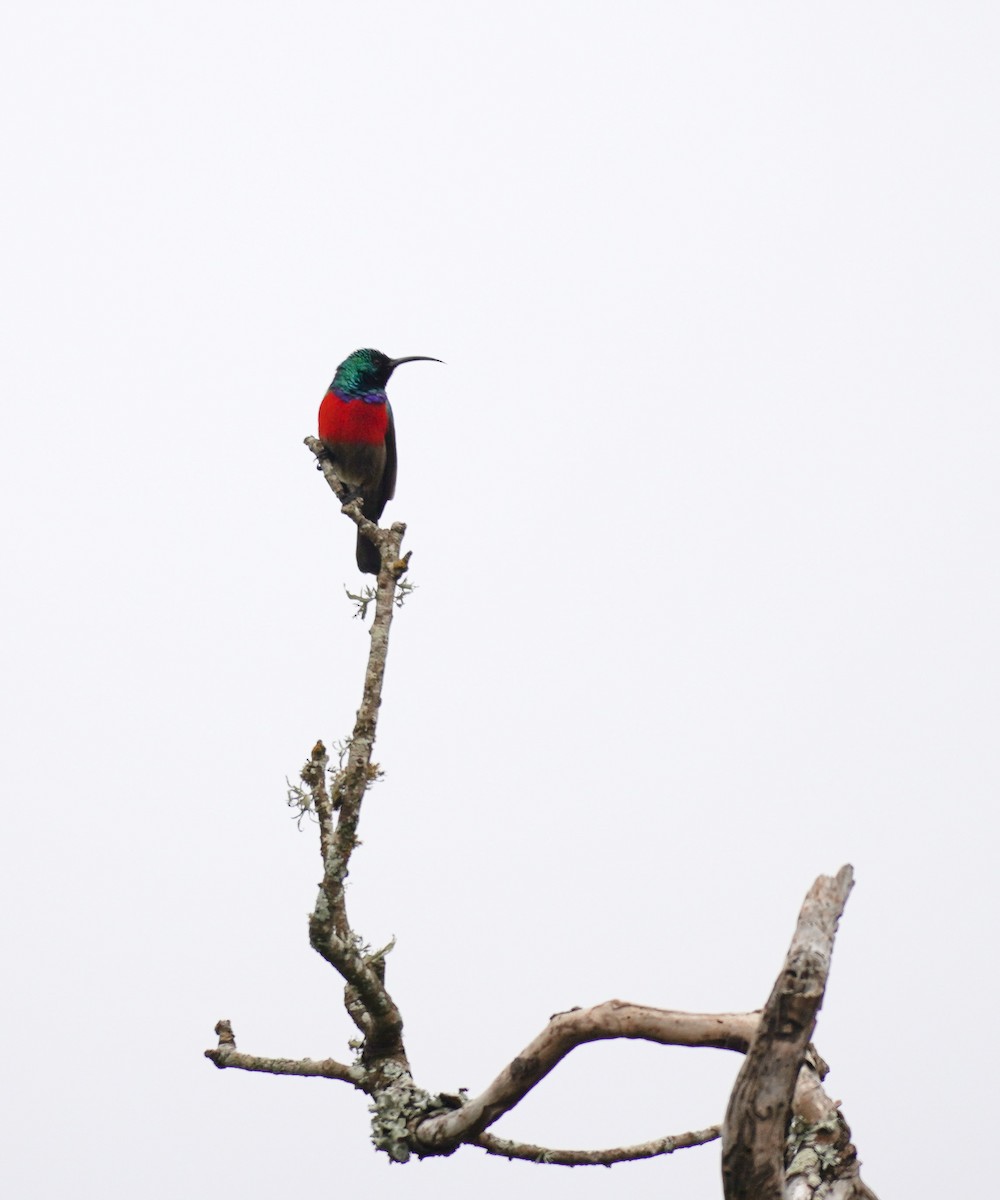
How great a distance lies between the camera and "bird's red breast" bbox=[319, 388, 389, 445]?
9.09 metres

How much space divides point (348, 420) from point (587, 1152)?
5.88m

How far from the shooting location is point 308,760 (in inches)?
155

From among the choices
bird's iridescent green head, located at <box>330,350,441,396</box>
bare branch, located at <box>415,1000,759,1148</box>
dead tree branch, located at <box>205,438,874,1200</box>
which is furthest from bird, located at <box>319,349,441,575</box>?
bare branch, located at <box>415,1000,759,1148</box>

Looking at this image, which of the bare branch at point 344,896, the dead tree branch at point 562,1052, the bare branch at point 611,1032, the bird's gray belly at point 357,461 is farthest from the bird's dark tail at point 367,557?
the bare branch at point 611,1032

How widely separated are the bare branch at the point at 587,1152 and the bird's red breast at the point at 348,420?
226 inches

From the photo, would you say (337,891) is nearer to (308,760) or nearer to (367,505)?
(308,760)

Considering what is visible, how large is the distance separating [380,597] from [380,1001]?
1244 mm

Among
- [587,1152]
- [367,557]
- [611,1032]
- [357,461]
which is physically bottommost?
[587,1152]

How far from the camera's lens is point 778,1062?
9.30ft

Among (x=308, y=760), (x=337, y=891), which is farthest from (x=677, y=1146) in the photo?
(x=308, y=760)

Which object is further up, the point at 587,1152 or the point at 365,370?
the point at 365,370

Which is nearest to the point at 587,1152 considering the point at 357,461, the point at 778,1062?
the point at 778,1062

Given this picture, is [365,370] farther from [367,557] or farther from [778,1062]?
[778,1062]

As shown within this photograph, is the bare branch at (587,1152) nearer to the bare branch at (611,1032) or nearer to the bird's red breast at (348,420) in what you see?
the bare branch at (611,1032)
